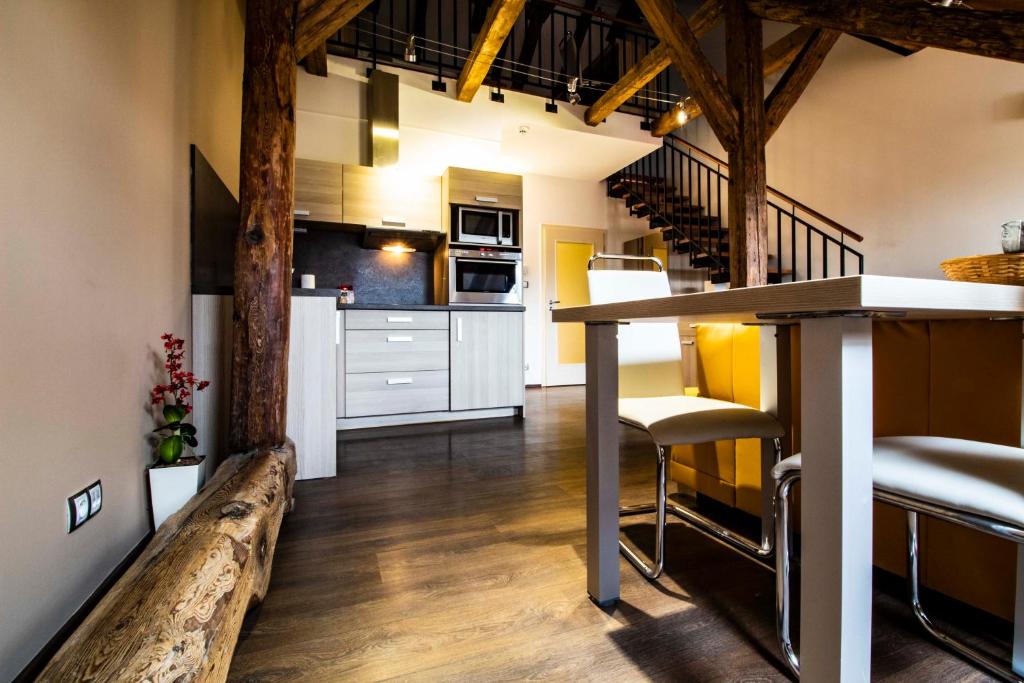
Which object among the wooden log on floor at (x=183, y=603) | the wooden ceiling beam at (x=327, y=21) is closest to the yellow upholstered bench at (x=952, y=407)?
the wooden log on floor at (x=183, y=603)

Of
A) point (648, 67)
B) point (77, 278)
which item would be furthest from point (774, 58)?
point (77, 278)

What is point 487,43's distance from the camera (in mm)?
3709

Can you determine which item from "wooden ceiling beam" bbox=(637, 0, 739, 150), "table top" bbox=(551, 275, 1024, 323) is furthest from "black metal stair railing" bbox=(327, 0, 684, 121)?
"table top" bbox=(551, 275, 1024, 323)

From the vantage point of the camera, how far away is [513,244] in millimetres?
4363

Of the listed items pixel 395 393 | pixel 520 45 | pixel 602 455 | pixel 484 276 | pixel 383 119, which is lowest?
pixel 395 393

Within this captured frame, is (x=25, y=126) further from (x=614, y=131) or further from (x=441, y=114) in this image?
(x=614, y=131)

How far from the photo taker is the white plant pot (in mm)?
1602

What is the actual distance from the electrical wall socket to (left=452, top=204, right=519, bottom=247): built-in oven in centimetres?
323

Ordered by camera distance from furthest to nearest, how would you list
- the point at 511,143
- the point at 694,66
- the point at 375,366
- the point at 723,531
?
the point at 511,143 → the point at 694,66 → the point at 375,366 → the point at 723,531

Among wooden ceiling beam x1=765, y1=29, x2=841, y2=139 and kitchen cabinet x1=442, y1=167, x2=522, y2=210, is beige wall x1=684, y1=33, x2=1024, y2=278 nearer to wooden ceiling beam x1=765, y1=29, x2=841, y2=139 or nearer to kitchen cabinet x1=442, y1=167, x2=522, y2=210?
wooden ceiling beam x1=765, y1=29, x2=841, y2=139

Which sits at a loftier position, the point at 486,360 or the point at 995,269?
the point at 995,269

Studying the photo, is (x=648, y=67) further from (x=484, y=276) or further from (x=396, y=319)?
(x=396, y=319)

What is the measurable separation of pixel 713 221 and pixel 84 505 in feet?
21.4

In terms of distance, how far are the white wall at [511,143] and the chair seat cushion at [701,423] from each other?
3.58 metres
